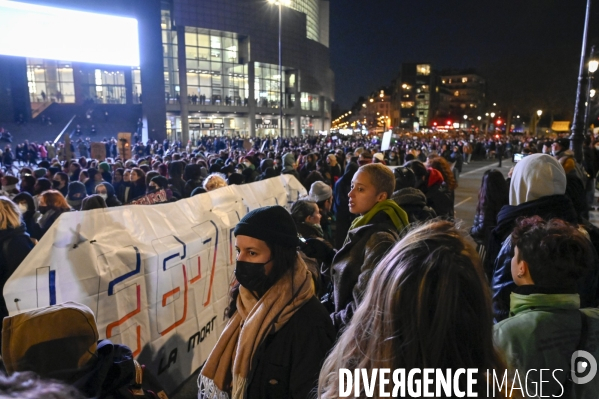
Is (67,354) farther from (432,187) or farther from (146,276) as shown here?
(432,187)

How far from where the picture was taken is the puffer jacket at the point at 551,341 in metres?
1.75

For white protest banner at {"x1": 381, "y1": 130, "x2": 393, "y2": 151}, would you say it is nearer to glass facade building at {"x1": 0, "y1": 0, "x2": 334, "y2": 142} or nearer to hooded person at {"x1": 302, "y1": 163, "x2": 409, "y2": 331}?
hooded person at {"x1": 302, "y1": 163, "x2": 409, "y2": 331}

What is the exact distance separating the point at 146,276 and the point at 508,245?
9.31 feet

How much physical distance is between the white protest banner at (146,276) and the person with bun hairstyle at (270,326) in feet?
3.98

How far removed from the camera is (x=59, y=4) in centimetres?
3416

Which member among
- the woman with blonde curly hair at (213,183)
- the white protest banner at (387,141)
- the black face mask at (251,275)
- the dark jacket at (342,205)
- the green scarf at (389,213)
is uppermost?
the white protest banner at (387,141)

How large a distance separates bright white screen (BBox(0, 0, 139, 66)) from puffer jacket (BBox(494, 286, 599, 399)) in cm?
3469

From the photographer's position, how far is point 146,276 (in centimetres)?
340

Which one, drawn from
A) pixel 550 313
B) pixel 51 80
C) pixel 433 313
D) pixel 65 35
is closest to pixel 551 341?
pixel 550 313

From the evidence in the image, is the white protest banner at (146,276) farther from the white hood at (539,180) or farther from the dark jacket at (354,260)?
the white hood at (539,180)

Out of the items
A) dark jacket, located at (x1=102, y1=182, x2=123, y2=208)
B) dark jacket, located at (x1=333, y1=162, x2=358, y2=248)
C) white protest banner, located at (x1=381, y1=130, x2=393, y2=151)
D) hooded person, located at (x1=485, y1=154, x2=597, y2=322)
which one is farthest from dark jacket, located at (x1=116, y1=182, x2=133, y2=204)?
white protest banner, located at (x1=381, y1=130, x2=393, y2=151)

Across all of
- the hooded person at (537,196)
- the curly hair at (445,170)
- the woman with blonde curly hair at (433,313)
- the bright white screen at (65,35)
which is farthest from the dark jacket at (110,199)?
the bright white screen at (65,35)

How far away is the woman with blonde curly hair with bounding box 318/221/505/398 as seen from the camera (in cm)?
109

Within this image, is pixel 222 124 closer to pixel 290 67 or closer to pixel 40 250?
pixel 290 67
